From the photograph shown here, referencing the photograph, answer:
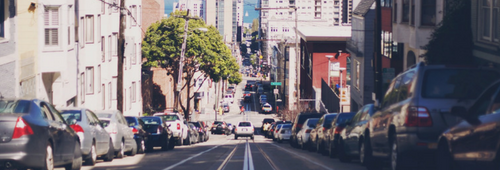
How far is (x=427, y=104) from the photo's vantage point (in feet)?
33.4

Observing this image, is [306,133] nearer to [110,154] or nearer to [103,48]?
[110,154]

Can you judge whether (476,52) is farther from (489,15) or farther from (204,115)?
(204,115)

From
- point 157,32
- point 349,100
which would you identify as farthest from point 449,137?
point 157,32

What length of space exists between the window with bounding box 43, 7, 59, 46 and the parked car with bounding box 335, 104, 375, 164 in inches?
596

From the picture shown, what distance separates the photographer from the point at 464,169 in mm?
8703

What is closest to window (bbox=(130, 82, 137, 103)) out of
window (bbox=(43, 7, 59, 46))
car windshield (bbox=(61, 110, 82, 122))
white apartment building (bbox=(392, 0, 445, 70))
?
window (bbox=(43, 7, 59, 46))

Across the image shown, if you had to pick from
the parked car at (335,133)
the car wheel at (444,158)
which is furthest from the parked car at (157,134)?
the car wheel at (444,158)

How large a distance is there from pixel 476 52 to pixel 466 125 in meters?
13.2

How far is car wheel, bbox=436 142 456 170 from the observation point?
9.30 metres

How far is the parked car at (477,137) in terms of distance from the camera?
748cm

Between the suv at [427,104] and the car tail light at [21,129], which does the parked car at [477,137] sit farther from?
the car tail light at [21,129]

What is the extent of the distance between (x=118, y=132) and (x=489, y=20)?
1155 centimetres

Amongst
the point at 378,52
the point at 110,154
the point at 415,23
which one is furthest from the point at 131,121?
the point at 415,23

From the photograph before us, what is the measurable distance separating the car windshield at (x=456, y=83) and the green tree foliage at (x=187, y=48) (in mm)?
47620
